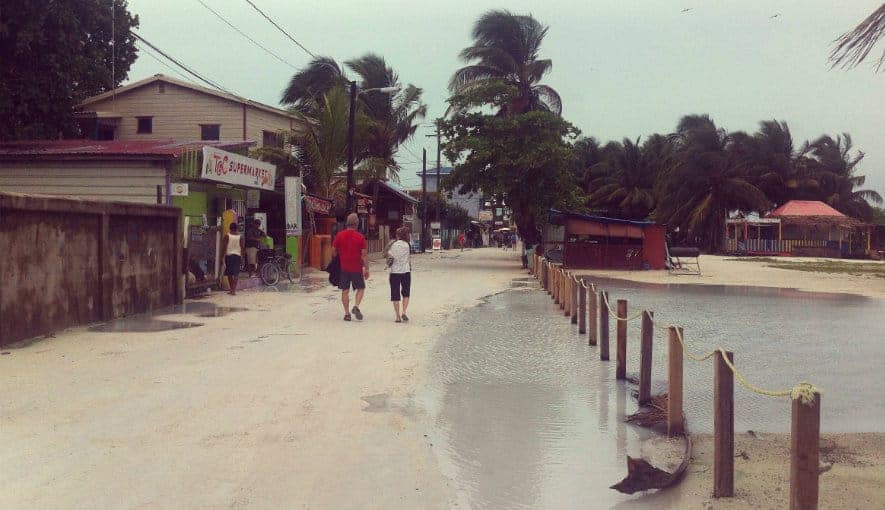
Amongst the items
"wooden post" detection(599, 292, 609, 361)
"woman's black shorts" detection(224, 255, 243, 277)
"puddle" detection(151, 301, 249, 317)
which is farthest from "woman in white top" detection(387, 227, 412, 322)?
"woman's black shorts" detection(224, 255, 243, 277)

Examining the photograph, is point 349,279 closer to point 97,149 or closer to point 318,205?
point 97,149

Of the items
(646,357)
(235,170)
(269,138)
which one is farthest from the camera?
(269,138)

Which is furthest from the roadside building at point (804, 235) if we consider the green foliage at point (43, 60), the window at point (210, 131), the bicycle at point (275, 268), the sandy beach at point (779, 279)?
the green foliage at point (43, 60)

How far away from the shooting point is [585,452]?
5758 mm

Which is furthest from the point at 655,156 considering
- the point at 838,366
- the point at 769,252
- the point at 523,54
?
the point at 838,366

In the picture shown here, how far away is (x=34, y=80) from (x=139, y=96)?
7657mm

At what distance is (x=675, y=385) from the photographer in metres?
6.11

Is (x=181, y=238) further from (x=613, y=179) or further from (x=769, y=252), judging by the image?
(x=613, y=179)

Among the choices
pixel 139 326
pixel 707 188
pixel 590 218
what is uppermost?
pixel 707 188

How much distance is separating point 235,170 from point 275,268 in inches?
111

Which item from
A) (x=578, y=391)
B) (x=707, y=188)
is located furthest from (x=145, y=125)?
(x=707, y=188)

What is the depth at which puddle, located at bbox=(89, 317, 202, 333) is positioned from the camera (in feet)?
37.1

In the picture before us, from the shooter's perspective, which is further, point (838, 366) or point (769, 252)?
point (769, 252)

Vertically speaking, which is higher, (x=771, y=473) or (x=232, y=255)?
(x=232, y=255)
